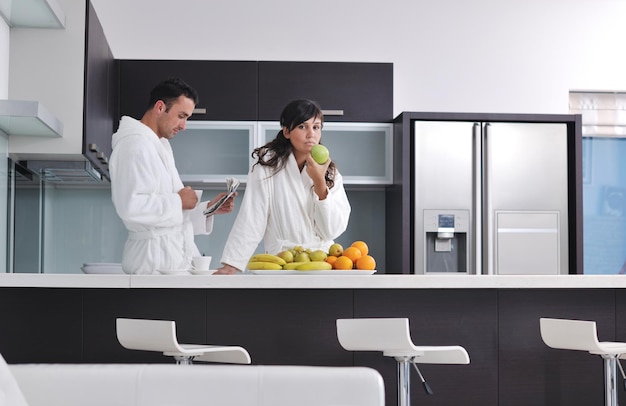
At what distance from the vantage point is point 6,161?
457cm

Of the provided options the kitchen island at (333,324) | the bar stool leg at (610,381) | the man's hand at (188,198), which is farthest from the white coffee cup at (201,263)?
the bar stool leg at (610,381)

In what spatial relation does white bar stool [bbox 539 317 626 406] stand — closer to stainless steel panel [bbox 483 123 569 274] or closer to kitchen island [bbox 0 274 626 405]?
kitchen island [bbox 0 274 626 405]

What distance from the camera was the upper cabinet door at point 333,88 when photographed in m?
5.64

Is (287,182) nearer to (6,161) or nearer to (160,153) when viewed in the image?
(160,153)

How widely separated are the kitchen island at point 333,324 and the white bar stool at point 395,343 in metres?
0.36

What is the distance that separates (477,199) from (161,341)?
2.99 metres

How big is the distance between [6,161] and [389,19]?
9.06ft

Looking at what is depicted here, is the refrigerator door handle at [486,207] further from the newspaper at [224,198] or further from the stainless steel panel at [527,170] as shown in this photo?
the newspaper at [224,198]

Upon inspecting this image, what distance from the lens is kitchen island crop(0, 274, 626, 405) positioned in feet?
11.8

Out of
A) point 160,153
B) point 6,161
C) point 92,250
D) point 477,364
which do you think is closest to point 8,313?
point 160,153

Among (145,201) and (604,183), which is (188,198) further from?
(604,183)

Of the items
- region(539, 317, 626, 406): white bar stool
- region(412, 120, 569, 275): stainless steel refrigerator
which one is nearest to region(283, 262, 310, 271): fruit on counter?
region(539, 317, 626, 406): white bar stool

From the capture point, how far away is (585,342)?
10.8 ft

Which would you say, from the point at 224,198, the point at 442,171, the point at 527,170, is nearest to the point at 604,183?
the point at 527,170
